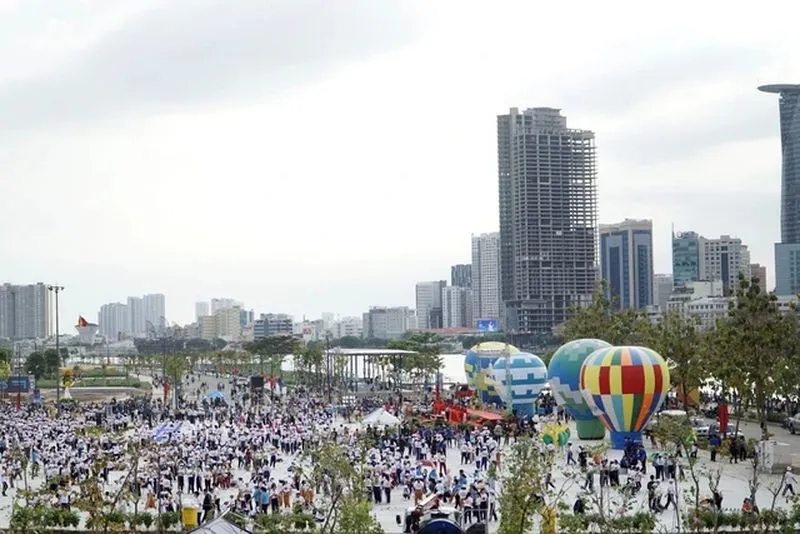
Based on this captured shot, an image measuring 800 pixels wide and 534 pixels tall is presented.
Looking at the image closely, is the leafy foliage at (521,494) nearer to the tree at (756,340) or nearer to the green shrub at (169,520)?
the green shrub at (169,520)

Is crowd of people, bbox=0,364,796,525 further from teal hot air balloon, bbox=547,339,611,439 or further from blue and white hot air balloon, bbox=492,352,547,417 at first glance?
blue and white hot air balloon, bbox=492,352,547,417

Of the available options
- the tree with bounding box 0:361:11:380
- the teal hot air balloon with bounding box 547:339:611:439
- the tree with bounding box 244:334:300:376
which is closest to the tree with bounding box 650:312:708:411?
the teal hot air balloon with bounding box 547:339:611:439

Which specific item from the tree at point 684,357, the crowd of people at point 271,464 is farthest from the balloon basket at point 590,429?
the tree at point 684,357

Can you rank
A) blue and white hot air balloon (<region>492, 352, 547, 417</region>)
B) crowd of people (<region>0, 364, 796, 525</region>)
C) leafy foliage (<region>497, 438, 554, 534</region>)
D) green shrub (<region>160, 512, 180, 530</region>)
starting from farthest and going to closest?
blue and white hot air balloon (<region>492, 352, 547, 417</region>) → crowd of people (<region>0, 364, 796, 525</region>) → green shrub (<region>160, 512, 180, 530</region>) → leafy foliage (<region>497, 438, 554, 534</region>)

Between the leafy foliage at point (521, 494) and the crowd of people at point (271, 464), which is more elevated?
the leafy foliage at point (521, 494)

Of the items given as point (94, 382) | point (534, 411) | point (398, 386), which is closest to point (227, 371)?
point (94, 382)

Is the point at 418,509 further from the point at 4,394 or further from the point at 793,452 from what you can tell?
the point at 4,394
